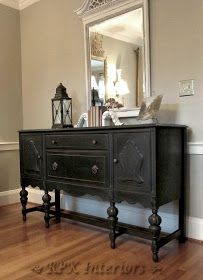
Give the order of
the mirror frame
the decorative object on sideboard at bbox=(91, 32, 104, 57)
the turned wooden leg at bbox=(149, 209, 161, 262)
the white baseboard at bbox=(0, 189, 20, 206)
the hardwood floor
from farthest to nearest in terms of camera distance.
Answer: the white baseboard at bbox=(0, 189, 20, 206)
the decorative object on sideboard at bbox=(91, 32, 104, 57)
the mirror frame
the turned wooden leg at bbox=(149, 209, 161, 262)
the hardwood floor

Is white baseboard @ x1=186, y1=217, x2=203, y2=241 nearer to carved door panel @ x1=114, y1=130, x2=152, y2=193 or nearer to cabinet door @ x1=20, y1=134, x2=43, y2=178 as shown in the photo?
carved door panel @ x1=114, y1=130, x2=152, y2=193

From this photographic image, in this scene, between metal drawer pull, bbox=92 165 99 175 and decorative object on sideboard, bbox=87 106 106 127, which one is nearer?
metal drawer pull, bbox=92 165 99 175

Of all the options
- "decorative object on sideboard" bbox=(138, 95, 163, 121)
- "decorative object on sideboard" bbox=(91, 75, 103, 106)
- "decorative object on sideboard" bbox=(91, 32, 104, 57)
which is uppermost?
"decorative object on sideboard" bbox=(91, 32, 104, 57)

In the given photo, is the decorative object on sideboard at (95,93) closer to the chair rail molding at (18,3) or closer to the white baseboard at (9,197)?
the chair rail molding at (18,3)

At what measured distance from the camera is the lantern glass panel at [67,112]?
297 cm

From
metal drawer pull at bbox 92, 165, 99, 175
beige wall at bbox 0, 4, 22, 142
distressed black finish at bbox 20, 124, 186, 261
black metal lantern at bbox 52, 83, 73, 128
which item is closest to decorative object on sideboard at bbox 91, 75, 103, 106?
black metal lantern at bbox 52, 83, 73, 128

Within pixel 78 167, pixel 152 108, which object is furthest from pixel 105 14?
pixel 78 167

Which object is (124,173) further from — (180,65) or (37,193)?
(37,193)

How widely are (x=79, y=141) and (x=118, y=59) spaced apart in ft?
2.88

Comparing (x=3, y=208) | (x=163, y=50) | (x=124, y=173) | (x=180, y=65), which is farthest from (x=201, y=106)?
(x=3, y=208)

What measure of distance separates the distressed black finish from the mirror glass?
1.88 feet

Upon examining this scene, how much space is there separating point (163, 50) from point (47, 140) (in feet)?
4.19

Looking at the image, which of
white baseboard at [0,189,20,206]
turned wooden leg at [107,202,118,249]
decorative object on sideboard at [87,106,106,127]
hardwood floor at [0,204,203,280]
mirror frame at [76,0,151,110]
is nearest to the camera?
hardwood floor at [0,204,203,280]

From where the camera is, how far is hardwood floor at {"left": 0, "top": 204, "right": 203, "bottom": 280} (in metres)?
1.81
